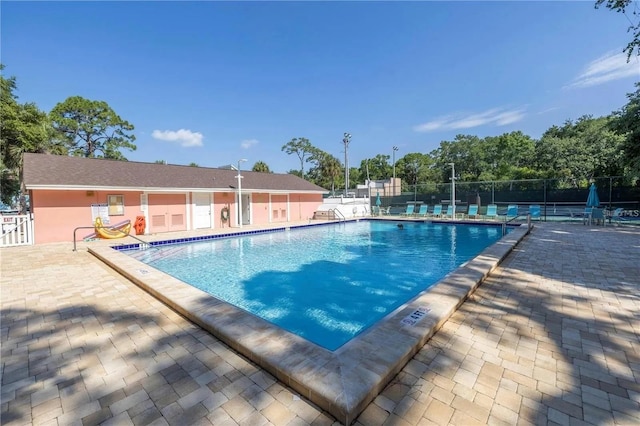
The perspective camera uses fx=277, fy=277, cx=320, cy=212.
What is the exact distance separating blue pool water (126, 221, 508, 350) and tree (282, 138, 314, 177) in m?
37.3

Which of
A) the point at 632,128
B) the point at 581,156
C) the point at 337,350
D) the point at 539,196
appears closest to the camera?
the point at 337,350

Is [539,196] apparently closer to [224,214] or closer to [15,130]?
[224,214]

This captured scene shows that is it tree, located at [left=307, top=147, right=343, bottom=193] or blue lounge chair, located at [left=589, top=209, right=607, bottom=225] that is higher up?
tree, located at [left=307, top=147, right=343, bottom=193]

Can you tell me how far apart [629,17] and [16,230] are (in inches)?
816

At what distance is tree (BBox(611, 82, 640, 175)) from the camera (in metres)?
9.81

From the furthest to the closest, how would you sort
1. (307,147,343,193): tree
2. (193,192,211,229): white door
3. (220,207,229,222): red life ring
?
(307,147,343,193): tree < (220,207,229,222): red life ring < (193,192,211,229): white door

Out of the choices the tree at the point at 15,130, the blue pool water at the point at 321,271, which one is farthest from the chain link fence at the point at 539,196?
the tree at the point at 15,130

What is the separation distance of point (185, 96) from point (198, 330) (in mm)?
20960

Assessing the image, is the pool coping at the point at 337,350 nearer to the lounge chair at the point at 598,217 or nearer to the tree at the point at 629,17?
the tree at the point at 629,17

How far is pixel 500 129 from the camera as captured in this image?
37.9 meters

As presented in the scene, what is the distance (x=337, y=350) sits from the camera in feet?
8.66

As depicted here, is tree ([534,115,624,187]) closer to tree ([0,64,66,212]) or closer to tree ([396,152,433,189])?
tree ([396,152,433,189])

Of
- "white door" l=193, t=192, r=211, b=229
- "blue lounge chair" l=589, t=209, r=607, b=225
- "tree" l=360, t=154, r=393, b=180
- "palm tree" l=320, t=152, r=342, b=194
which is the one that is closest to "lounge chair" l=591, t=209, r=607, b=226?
"blue lounge chair" l=589, t=209, r=607, b=225

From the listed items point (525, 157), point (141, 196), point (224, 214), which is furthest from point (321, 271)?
point (525, 157)
